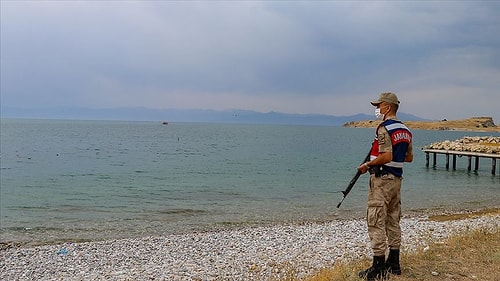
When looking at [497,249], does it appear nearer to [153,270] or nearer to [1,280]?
[153,270]

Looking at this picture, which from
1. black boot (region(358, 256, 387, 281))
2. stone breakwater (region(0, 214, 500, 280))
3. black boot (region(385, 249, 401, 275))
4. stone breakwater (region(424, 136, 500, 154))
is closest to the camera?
black boot (region(358, 256, 387, 281))

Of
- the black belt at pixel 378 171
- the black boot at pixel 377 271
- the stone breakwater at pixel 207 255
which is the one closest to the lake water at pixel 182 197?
the stone breakwater at pixel 207 255

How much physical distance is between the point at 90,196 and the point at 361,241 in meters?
19.9

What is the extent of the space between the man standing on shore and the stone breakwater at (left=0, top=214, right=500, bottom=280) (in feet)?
9.51

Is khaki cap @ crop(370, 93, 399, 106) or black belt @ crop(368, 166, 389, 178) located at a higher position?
khaki cap @ crop(370, 93, 399, 106)

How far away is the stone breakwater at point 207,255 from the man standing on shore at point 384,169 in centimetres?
290

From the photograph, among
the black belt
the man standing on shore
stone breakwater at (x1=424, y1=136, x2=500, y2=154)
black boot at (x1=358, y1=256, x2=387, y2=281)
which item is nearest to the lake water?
stone breakwater at (x1=424, y1=136, x2=500, y2=154)

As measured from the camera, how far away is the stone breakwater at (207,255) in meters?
10.5

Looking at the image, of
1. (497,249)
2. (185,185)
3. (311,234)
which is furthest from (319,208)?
(497,249)

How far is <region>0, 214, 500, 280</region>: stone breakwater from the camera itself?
10.5 m

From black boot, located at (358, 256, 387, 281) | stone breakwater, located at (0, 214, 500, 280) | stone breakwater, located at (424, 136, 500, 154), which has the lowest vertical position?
stone breakwater, located at (0, 214, 500, 280)

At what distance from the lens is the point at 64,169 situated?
45.0 m

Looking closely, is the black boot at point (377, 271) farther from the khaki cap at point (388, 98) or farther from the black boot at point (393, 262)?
the khaki cap at point (388, 98)

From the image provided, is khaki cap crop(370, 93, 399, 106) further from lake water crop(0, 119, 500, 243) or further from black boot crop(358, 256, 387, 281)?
lake water crop(0, 119, 500, 243)
